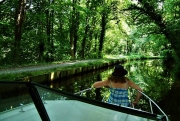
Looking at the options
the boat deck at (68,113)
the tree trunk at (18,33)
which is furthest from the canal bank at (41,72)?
the boat deck at (68,113)

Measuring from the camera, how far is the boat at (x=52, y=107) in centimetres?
177

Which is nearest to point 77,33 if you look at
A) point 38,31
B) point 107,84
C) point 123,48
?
point 38,31

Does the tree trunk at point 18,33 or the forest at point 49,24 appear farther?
the forest at point 49,24

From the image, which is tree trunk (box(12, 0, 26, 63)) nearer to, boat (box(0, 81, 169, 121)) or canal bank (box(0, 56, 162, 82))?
canal bank (box(0, 56, 162, 82))

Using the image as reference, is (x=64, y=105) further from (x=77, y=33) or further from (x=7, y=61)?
(x=77, y=33)

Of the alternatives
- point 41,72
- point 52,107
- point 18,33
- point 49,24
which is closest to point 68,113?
point 52,107

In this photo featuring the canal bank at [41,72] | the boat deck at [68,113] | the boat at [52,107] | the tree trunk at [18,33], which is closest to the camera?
the boat at [52,107]

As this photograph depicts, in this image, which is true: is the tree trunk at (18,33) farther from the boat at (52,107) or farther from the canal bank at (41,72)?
the boat at (52,107)

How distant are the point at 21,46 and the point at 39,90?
14.6m

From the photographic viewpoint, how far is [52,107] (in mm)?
2221

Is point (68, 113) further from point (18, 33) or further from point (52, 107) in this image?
point (18, 33)

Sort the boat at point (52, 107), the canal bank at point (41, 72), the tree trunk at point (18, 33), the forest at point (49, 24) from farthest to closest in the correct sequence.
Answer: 1. the forest at point (49, 24)
2. the tree trunk at point (18, 33)
3. the canal bank at point (41, 72)
4. the boat at point (52, 107)

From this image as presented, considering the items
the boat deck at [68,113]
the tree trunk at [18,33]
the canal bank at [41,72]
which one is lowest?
the canal bank at [41,72]

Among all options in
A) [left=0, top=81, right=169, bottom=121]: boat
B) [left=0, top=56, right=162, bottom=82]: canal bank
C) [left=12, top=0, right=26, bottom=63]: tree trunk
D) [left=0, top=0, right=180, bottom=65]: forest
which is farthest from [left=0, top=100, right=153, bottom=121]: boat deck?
[left=12, top=0, right=26, bottom=63]: tree trunk
